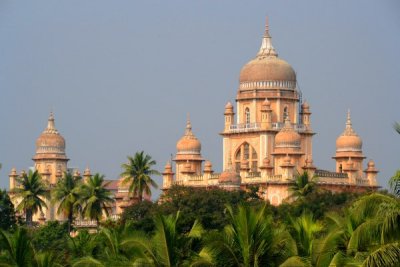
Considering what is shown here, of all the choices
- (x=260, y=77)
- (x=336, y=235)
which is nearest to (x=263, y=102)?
(x=260, y=77)

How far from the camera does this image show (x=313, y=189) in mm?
115000

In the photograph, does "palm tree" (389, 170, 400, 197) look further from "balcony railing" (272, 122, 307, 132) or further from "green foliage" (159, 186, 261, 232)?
"balcony railing" (272, 122, 307, 132)

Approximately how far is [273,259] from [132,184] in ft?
226

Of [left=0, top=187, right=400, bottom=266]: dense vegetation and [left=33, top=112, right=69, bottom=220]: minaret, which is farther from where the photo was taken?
[left=33, top=112, right=69, bottom=220]: minaret

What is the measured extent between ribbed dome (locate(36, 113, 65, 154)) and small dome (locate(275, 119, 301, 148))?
2577 centimetres

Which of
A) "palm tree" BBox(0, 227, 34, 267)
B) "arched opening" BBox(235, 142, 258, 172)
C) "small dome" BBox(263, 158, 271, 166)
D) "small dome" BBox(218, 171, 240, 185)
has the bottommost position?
"palm tree" BBox(0, 227, 34, 267)

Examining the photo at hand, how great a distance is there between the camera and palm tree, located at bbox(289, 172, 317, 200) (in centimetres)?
11506

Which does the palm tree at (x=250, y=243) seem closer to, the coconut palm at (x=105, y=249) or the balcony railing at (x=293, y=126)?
the coconut palm at (x=105, y=249)

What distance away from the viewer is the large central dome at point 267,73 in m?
135

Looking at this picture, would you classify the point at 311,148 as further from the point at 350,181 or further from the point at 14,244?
the point at 14,244

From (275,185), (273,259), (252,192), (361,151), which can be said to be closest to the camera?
(273,259)

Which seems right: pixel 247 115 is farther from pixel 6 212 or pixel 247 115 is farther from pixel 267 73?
pixel 6 212

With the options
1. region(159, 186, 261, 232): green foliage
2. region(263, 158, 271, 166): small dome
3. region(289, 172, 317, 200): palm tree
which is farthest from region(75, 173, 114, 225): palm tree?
region(263, 158, 271, 166): small dome

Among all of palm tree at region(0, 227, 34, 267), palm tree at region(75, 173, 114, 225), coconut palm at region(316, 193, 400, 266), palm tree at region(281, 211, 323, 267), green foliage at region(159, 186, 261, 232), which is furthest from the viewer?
palm tree at region(75, 173, 114, 225)
